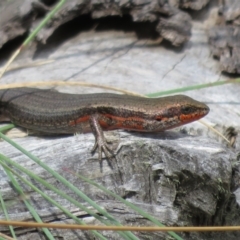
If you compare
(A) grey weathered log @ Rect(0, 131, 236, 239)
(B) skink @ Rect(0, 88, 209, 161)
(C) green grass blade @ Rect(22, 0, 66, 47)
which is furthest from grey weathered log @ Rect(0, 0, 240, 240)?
(C) green grass blade @ Rect(22, 0, 66, 47)

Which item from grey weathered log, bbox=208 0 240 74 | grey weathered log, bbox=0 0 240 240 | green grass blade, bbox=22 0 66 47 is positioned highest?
green grass blade, bbox=22 0 66 47

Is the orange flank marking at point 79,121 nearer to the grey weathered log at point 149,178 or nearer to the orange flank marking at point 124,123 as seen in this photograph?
the orange flank marking at point 124,123

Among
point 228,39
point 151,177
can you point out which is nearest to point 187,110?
point 151,177

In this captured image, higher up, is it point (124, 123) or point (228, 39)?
point (228, 39)

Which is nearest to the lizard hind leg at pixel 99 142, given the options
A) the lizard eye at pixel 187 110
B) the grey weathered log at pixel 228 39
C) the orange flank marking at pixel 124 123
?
the orange flank marking at pixel 124 123

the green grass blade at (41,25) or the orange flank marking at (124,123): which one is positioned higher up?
the green grass blade at (41,25)

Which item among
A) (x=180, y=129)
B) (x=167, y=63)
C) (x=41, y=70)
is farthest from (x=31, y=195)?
(x=167, y=63)

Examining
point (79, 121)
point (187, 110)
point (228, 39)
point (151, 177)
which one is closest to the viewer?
point (151, 177)

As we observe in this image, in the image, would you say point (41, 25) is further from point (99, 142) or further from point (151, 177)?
point (151, 177)

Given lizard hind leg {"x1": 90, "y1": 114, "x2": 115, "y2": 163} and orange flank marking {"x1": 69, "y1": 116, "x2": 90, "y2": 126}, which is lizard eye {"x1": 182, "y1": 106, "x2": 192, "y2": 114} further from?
orange flank marking {"x1": 69, "y1": 116, "x2": 90, "y2": 126}
